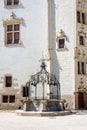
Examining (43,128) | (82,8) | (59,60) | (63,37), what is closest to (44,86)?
(59,60)

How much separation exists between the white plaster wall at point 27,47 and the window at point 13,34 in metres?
0.57

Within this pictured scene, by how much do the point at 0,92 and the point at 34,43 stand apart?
6.67 metres

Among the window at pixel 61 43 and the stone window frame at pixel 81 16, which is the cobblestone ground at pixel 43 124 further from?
the stone window frame at pixel 81 16

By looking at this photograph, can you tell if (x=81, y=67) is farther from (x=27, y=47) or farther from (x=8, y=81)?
(x=8, y=81)

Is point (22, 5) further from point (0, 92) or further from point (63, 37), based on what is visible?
point (0, 92)

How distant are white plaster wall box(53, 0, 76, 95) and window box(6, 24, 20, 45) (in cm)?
463

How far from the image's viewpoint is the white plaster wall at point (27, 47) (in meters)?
32.8

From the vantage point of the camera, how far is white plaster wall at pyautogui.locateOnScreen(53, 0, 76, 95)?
31125mm

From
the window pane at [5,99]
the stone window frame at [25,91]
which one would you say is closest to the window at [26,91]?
the stone window frame at [25,91]

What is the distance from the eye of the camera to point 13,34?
110 ft

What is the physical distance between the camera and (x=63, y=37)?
1256 inches

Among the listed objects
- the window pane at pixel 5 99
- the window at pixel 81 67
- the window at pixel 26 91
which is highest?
the window at pixel 81 67

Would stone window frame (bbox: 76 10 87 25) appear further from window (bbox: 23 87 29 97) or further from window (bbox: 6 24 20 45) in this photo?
window (bbox: 23 87 29 97)

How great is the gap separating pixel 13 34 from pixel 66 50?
6.40 metres
